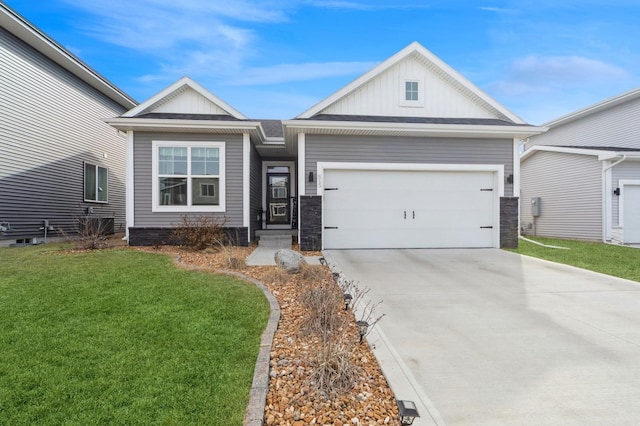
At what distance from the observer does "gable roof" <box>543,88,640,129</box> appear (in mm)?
14703

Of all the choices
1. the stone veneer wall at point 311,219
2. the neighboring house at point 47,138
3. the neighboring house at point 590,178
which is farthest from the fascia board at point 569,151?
the neighboring house at point 47,138

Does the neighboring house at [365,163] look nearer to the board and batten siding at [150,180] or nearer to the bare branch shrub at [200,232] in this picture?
the board and batten siding at [150,180]

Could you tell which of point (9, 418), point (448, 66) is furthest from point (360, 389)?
point (448, 66)

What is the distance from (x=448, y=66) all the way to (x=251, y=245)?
7677mm

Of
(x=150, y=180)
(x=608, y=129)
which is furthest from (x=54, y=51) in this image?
(x=608, y=129)

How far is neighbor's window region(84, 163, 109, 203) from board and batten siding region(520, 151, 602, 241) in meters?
18.8

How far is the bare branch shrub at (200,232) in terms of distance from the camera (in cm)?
889

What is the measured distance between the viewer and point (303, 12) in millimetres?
11547

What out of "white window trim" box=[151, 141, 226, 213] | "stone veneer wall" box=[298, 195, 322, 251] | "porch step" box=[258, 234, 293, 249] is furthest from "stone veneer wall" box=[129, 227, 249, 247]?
"stone veneer wall" box=[298, 195, 322, 251]

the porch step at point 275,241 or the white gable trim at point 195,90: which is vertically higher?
the white gable trim at point 195,90

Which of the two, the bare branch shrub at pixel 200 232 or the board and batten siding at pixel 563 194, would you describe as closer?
the bare branch shrub at pixel 200 232

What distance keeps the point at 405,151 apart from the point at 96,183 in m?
12.3

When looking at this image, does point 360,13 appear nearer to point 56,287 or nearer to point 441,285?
point 441,285

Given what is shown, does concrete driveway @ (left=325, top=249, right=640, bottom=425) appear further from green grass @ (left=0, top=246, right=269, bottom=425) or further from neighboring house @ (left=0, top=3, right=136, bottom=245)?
neighboring house @ (left=0, top=3, right=136, bottom=245)
